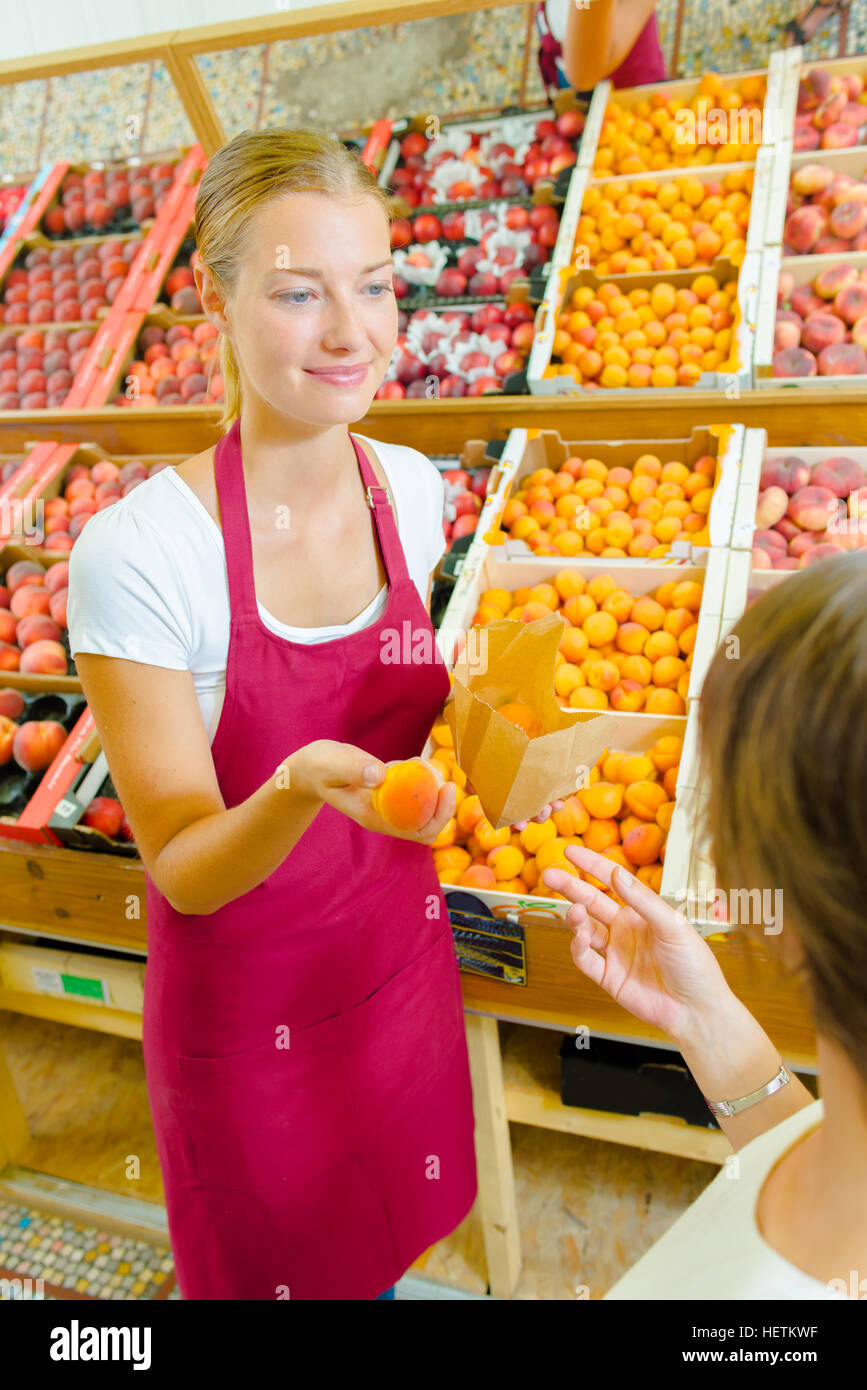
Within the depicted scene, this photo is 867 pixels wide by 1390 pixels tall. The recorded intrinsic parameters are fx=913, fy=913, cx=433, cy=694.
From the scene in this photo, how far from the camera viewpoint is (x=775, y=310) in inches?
95.1

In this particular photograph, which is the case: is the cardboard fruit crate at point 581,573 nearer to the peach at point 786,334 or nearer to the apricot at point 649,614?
the apricot at point 649,614

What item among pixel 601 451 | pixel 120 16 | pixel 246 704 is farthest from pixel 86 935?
pixel 120 16

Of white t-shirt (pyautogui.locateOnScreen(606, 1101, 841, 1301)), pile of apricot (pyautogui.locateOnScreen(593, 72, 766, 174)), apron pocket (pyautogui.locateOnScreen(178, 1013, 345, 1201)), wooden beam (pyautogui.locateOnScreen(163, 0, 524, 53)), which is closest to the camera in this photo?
white t-shirt (pyautogui.locateOnScreen(606, 1101, 841, 1301))

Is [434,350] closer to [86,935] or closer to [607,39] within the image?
[607,39]

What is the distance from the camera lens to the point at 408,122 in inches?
129

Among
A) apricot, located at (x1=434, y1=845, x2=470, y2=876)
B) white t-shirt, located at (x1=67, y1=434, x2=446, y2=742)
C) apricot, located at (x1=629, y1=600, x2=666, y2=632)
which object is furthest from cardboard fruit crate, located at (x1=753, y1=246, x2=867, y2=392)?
white t-shirt, located at (x1=67, y1=434, x2=446, y2=742)

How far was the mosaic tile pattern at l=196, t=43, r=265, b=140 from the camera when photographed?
4.26 metres

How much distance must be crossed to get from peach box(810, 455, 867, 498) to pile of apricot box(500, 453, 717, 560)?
25 centimetres

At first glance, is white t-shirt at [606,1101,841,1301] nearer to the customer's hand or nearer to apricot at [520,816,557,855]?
the customer's hand

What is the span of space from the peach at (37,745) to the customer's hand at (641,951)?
1.48 meters

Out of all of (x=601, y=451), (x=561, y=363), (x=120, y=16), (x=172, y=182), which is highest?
(x=120, y=16)

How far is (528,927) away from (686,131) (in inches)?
98.9

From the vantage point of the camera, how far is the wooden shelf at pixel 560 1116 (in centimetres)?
195
